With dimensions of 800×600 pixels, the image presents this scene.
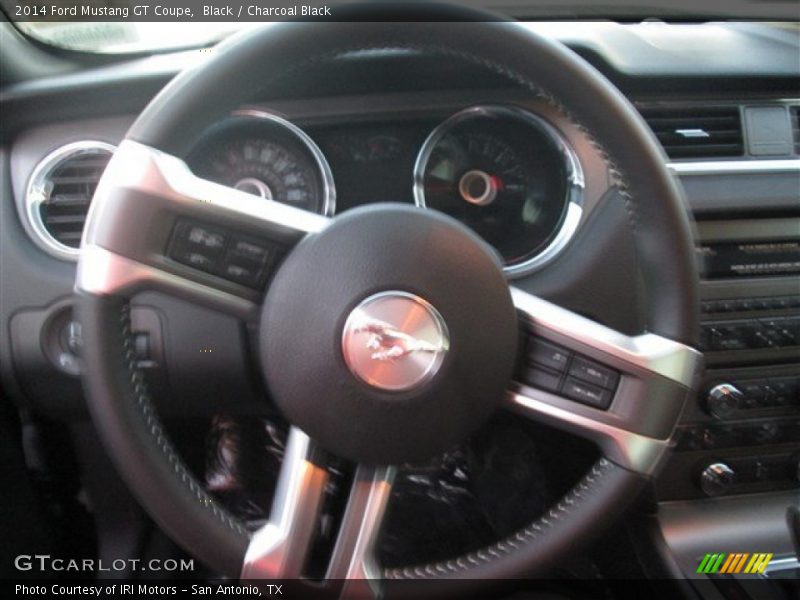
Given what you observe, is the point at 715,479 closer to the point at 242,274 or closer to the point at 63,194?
the point at 242,274

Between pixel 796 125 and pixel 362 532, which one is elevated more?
pixel 796 125

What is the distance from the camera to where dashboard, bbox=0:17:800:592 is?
1.33m

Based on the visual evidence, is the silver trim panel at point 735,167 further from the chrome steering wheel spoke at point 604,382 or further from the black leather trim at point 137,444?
the black leather trim at point 137,444

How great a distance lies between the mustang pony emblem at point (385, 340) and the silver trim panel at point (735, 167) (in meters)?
0.64

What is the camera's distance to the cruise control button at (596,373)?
1058 millimetres

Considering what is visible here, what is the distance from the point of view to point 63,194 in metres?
1.36

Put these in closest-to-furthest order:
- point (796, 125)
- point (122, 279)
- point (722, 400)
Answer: point (122, 279) → point (722, 400) → point (796, 125)

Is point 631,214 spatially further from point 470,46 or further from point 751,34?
point 751,34

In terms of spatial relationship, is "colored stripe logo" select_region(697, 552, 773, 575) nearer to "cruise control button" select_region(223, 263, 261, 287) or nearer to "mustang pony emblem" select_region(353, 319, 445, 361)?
"mustang pony emblem" select_region(353, 319, 445, 361)

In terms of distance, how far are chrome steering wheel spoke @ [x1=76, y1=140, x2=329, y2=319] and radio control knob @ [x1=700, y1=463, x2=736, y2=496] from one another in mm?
811

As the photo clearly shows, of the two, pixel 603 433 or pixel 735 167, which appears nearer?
pixel 603 433

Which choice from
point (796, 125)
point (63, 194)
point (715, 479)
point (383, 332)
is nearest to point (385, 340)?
point (383, 332)

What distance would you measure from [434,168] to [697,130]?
1.44 ft

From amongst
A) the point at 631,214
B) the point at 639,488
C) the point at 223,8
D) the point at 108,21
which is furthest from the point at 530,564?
the point at 108,21
